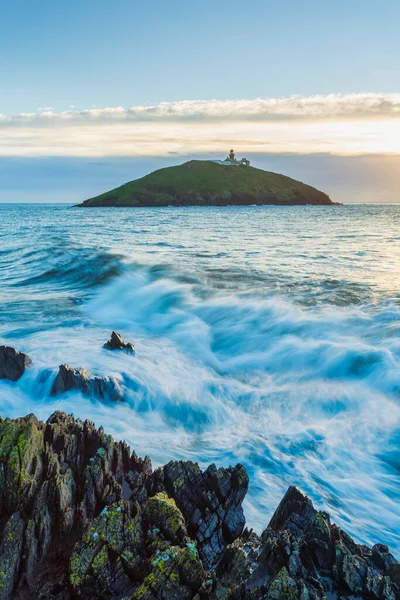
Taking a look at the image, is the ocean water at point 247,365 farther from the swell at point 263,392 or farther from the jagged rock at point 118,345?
the jagged rock at point 118,345

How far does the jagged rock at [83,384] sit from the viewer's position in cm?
1227

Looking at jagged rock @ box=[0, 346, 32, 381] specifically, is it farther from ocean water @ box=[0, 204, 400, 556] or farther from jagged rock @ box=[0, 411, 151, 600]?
jagged rock @ box=[0, 411, 151, 600]

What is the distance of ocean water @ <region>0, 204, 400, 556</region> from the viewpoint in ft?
33.1

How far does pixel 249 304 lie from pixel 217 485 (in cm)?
1606

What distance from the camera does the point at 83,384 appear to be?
1234cm

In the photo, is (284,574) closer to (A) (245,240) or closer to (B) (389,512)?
(B) (389,512)

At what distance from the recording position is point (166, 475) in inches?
241

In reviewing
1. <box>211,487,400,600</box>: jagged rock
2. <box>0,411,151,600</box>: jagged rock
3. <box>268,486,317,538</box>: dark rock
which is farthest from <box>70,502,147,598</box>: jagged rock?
<box>268,486,317,538</box>: dark rock

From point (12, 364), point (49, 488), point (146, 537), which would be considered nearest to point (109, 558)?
point (146, 537)

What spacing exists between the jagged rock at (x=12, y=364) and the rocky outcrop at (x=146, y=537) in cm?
689

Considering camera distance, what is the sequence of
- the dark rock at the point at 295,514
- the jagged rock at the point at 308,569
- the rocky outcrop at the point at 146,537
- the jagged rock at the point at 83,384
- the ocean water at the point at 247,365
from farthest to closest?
→ the jagged rock at the point at 83,384
the ocean water at the point at 247,365
the dark rock at the point at 295,514
the rocky outcrop at the point at 146,537
the jagged rock at the point at 308,569

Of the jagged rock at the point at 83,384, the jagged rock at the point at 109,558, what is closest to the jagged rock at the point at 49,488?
the jagged rock at the point at 109,558

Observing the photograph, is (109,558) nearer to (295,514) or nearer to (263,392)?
(295,514)

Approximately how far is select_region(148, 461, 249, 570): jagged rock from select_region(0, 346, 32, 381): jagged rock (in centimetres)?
832
